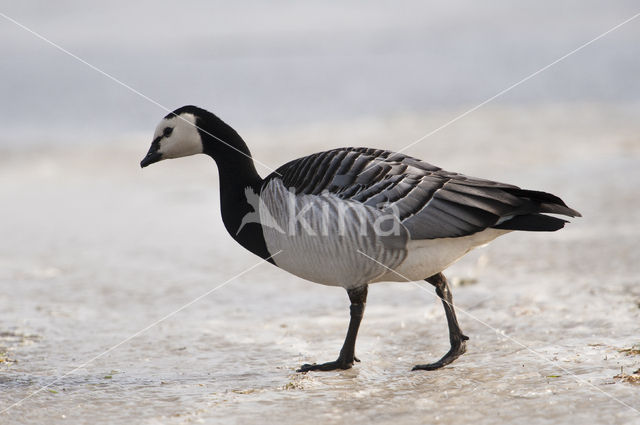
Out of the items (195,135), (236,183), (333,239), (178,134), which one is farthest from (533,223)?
(178,134)

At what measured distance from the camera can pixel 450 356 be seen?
16.1ft

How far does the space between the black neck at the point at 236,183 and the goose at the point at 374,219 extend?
15 millimetres

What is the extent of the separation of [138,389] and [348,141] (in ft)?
42.5

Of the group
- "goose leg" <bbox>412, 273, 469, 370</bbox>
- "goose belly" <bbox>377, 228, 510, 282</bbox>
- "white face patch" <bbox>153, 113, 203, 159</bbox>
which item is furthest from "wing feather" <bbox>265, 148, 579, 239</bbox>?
"white face patch" <bbox>153, 113, 203, 159</bbox>

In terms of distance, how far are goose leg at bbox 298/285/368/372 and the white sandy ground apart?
81mm

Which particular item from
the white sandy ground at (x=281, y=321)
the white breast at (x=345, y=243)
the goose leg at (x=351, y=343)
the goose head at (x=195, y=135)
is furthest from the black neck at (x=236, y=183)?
the white sandy ground at (x=281, y=321)

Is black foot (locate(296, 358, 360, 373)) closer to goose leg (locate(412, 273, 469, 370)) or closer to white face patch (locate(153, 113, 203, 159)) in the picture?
goose leg (locate(412, 273, 469, 370))

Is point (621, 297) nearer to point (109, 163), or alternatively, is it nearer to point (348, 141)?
point (348, 141)

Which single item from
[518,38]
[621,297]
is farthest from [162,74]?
[621,297]

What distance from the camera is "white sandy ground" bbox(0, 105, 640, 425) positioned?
4.11 metres

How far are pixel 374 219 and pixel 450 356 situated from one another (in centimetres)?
108

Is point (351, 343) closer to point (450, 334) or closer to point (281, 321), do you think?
point (450, 334)

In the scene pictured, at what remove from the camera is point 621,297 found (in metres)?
6.32

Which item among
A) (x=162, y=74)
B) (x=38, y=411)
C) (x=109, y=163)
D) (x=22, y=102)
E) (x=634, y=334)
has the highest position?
(x=162, y=74)
